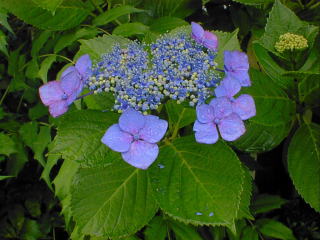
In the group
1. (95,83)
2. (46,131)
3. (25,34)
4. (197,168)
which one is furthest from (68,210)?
(25,34)

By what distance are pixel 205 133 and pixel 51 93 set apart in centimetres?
37

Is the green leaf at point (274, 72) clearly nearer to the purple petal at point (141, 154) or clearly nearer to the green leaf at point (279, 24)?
the green leaf at point (279, 24)

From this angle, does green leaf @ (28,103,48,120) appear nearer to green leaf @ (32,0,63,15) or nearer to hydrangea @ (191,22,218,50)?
green leaf @ (32,0,63,15)

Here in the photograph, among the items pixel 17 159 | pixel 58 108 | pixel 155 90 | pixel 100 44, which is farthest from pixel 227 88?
Result: pixel 17 159

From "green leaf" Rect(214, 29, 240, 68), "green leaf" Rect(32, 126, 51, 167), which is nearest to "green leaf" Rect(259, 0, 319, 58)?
"green leaf" Rect(214, 29, 240, 68)

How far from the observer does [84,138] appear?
1016 mm

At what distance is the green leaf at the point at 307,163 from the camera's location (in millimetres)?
1300

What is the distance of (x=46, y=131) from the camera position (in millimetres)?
1642

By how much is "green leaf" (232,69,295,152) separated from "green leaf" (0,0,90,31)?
64cm

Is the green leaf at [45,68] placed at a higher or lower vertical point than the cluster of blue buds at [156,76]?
lower

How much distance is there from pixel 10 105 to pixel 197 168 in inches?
50.9

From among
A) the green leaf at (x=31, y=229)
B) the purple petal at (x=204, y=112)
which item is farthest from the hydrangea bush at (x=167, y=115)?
the green leaf at (x=31, y=229)

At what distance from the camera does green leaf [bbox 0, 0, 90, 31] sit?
1.46 m

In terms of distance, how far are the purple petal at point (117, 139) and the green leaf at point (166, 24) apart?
2.33 ft
